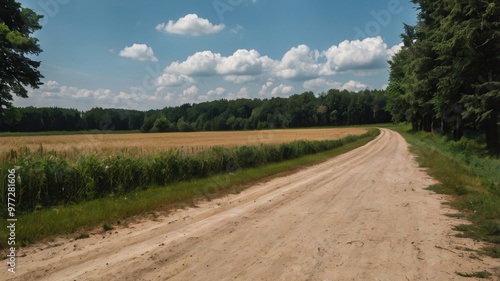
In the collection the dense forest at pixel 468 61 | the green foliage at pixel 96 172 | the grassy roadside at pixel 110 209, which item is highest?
the dense forest at pixel 468 61

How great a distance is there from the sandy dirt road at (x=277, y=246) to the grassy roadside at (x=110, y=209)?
671 mm

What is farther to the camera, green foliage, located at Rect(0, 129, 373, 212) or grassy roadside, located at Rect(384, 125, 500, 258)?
green foliage, located at Rect(0, 129, 373, 212)


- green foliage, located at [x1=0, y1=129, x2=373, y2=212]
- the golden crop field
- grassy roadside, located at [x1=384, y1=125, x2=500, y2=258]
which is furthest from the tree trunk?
green foliage, located at [x1=0, y1=129, x2=373, y2=212]

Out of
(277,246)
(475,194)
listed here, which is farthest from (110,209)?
(475,194)

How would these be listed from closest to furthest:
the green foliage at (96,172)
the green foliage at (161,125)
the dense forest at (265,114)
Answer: the green foliage at (96,172), the green foliage at (161,125), the dense forest at (265,114)

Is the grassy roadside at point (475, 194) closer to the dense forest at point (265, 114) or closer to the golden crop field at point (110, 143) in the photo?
the golden crop field at point (110, 143)

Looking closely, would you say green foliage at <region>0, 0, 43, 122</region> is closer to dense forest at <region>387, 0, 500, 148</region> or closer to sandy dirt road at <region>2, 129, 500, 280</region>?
sandy dirt road at <region>2, 129, 500, 280</region>

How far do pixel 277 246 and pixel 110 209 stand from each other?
16.2 feet

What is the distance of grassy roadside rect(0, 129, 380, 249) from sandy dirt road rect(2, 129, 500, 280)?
0.67 m

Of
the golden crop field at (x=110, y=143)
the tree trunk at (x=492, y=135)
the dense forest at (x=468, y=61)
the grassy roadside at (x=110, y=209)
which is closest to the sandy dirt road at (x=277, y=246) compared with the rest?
the grassy roadside at (x=110, y=209)

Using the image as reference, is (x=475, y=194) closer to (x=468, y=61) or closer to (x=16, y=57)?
(x=468, y=61)

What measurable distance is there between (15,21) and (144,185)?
14.7 metres

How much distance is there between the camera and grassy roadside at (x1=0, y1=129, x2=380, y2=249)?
702cm

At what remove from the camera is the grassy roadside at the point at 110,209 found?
7023 millimetres
